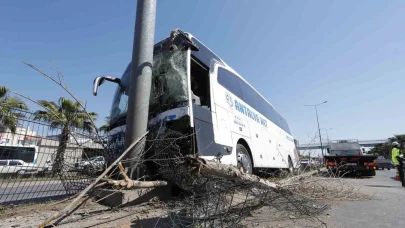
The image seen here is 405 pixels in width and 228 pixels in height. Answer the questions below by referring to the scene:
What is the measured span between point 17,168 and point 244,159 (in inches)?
179

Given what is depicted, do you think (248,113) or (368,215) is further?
(248,113)

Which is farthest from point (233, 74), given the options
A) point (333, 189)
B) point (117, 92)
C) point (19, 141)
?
point (19, 141)

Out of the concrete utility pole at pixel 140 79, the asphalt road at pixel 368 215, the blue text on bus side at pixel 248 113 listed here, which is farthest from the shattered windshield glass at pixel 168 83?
the asphalt road at pixel 368 215

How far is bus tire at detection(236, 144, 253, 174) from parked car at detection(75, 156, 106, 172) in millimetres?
2893

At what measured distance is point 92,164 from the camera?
376 centimetres

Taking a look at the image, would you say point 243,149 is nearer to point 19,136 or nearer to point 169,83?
point 169,83

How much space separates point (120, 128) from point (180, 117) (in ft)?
5.02

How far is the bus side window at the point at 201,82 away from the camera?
502cm

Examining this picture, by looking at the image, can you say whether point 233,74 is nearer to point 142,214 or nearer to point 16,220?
point 142,214

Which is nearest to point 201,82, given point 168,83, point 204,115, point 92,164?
point 168,83

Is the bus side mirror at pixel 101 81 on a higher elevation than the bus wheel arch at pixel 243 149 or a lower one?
higher

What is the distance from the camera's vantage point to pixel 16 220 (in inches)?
126

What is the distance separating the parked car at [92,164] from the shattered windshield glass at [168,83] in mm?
1072

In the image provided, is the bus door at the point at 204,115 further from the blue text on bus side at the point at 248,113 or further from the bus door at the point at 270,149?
the bus door at the point at 270,149
